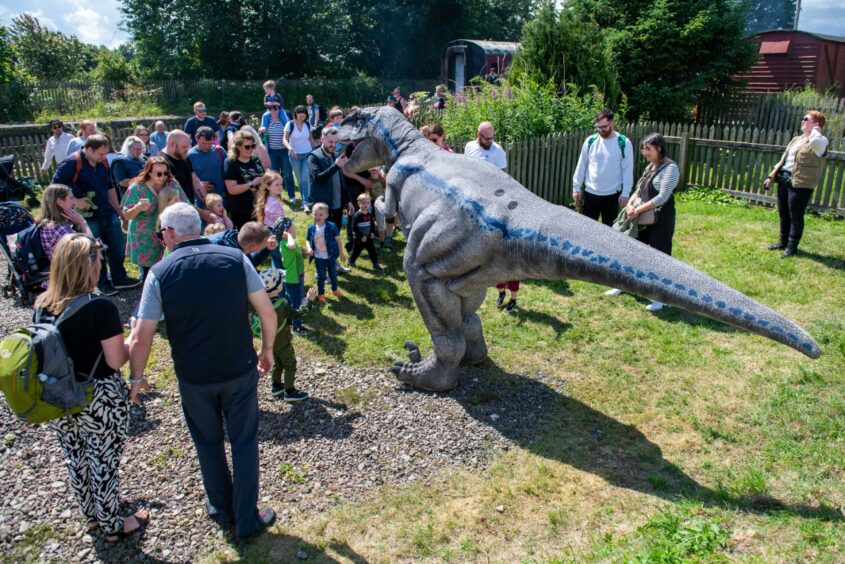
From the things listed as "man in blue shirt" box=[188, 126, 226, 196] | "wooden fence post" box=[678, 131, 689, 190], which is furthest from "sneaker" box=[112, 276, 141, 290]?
"wooden fence post" box=[678, 131, 689, 190]

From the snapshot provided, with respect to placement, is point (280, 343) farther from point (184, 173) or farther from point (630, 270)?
point (184, 173)

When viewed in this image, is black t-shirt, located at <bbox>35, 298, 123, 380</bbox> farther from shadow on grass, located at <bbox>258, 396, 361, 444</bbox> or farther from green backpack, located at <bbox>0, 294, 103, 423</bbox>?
shadow on grass, located at <bbox>258, 396, 361, 444</bbox>

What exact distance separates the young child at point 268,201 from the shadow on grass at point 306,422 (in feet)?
8.35

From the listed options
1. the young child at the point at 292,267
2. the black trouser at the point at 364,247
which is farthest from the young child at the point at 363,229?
the young child at the point at 292,267

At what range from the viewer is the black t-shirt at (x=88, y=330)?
10.7ft

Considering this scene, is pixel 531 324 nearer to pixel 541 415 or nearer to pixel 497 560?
pixel 541 415

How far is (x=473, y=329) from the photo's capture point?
5.64 m

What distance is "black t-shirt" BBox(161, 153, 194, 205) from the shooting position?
23.8ft

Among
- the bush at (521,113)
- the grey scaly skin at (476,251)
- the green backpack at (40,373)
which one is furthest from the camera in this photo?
the bush at (521,113)

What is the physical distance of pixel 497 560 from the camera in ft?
11.5

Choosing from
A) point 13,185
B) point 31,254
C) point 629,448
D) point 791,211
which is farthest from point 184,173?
point 791,211

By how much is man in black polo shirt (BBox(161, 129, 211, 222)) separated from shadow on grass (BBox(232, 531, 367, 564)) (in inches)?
173

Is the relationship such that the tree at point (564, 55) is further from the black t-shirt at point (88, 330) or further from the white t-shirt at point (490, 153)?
the black t-shirt at point (88, 330)

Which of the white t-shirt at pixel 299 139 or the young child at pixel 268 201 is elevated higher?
the white t-shirt at pixel 299 139
